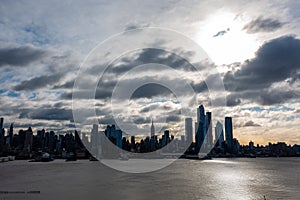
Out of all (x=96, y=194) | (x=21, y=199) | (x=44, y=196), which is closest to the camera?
(x=21, y=199)

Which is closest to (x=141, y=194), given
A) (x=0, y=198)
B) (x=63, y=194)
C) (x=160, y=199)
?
(x=160, y=199)

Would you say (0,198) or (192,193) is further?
(192,193)

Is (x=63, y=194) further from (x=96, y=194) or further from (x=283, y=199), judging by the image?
(x=283, y=199)

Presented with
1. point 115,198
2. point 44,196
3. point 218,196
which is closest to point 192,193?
point 218,196

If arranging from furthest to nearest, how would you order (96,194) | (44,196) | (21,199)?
(96,194), (44,196), (21,199)

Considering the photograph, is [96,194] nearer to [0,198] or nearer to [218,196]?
[0,198]

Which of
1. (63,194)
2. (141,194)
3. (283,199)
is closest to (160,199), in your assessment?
(141,194)

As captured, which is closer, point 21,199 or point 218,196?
point 21,199

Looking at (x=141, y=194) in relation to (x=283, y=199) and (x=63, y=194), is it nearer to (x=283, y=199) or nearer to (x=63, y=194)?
(x=63, y=194)
